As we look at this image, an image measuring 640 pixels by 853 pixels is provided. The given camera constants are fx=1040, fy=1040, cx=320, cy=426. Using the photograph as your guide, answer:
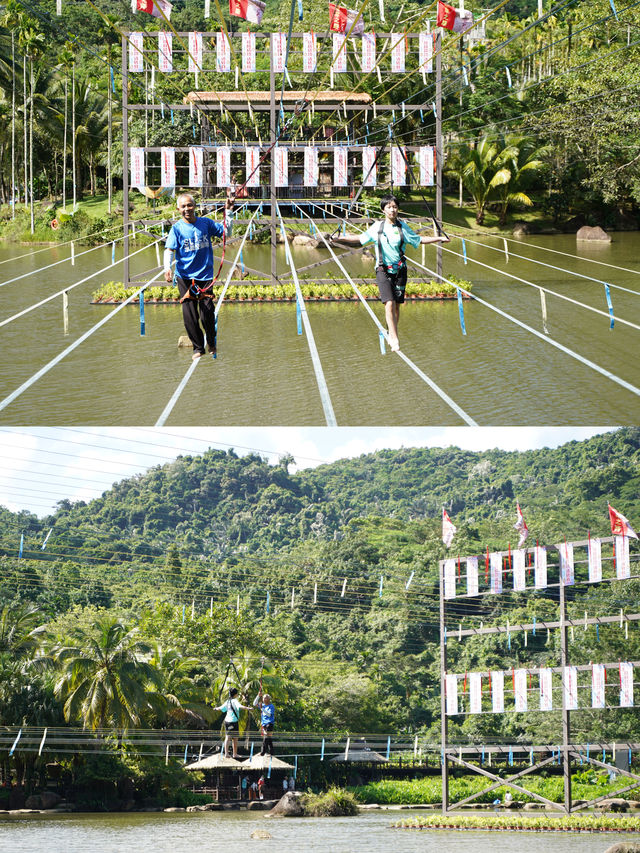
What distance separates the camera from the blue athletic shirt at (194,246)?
915 cm

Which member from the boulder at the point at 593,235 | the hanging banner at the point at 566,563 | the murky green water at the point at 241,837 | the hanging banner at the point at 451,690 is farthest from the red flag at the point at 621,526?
the boulder at the point at 593,235

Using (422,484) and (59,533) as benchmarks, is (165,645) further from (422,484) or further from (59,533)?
(422,484)

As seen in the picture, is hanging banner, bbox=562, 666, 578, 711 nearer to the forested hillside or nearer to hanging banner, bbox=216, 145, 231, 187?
the forested hillside

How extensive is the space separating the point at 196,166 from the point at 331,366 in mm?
9444

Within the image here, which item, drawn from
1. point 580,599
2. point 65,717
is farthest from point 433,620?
point 65,717

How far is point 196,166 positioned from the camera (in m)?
24.9

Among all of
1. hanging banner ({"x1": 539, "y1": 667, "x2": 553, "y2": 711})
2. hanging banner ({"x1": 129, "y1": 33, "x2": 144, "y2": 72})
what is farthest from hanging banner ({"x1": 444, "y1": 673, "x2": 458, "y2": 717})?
hanging banner ({"x1": 129, "y1": 33, "x2": 144, "y2": 72})

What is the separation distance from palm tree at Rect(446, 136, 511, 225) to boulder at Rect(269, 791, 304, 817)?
1253 inches

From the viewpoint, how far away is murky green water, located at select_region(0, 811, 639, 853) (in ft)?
67.5

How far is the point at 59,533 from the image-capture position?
6525cm

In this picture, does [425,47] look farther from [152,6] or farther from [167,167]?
[152,6]

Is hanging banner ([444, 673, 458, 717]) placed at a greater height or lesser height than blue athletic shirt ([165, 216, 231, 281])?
lesser

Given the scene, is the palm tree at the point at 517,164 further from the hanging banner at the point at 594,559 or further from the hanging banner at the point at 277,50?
the hanging banner at the point at 594,559

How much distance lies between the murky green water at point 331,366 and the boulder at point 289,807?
1314 centimetres
